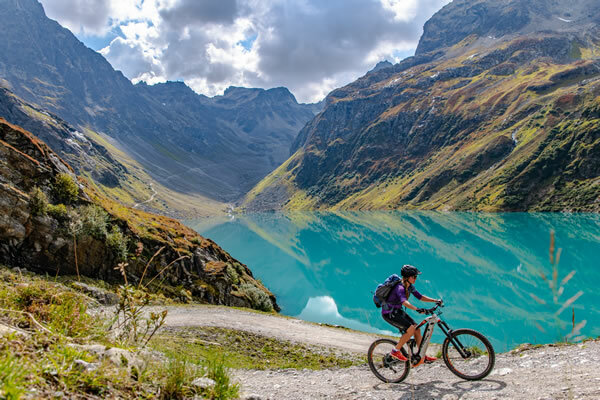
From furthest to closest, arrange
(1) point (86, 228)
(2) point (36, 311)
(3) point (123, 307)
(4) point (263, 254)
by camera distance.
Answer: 1. (4) point (263, 254)
2. (1) point (86, 228)
3. (2) point (36, 311)
4. (3) point (123, 307)

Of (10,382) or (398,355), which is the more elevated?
(398,355)

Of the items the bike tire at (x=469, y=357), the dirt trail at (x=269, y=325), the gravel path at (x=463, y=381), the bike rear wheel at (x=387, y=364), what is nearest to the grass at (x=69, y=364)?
the gravel path at (x=463, y=381)

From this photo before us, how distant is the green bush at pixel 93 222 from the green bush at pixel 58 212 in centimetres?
105

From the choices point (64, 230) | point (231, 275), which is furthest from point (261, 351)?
point (231, 275)

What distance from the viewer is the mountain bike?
851 centimetres

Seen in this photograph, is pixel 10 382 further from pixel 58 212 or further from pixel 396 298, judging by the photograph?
pixel 58 212

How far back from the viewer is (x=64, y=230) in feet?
68.8

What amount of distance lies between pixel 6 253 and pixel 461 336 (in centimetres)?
2203

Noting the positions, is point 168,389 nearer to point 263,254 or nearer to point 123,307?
point 123,307

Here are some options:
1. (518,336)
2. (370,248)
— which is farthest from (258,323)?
(370,248)

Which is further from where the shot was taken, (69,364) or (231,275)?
(231,275)

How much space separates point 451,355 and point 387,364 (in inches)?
66.4

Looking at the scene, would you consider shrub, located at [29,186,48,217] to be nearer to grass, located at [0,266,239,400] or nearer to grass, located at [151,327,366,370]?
grass, located at [151,327,366,370]

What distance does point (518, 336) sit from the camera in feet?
104
